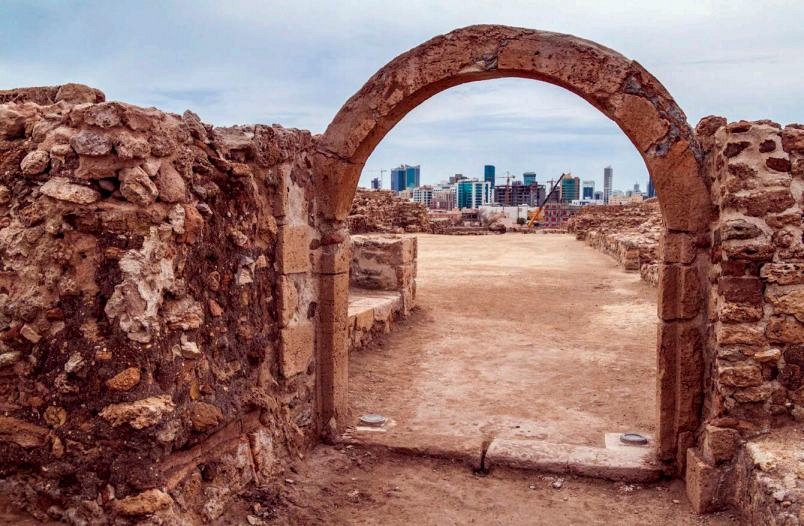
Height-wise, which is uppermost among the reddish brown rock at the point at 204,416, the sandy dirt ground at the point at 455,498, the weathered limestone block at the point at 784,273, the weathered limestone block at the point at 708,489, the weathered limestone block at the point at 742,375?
the weathered limestone block at the point at 784,273

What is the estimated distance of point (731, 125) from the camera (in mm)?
3732

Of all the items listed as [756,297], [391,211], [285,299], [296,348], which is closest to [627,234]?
[391,211]

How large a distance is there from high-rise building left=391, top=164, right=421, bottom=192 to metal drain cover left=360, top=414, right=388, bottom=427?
122 m

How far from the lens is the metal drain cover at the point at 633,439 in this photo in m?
4.71

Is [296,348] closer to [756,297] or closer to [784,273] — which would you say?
[756,297]

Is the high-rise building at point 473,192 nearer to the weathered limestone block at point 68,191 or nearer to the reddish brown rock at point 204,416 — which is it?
the reddish brown rock at point 204,416

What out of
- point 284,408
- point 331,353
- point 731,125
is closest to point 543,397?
point 331,353

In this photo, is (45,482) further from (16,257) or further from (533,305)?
(533,305)

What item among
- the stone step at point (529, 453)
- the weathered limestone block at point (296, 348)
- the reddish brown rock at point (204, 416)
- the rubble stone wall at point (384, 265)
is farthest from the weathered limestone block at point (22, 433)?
the rubble stone wall at point (384, 265)

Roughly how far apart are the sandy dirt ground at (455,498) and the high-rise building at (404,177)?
403ft

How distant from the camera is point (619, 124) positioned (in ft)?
13.7

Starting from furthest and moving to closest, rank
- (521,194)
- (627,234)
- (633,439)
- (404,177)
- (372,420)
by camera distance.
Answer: (404,177) → (521,194) → (627,234) → (372,420) → (633,439)

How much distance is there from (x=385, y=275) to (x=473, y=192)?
99.5m

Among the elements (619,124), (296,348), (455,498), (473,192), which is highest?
(473,192)
